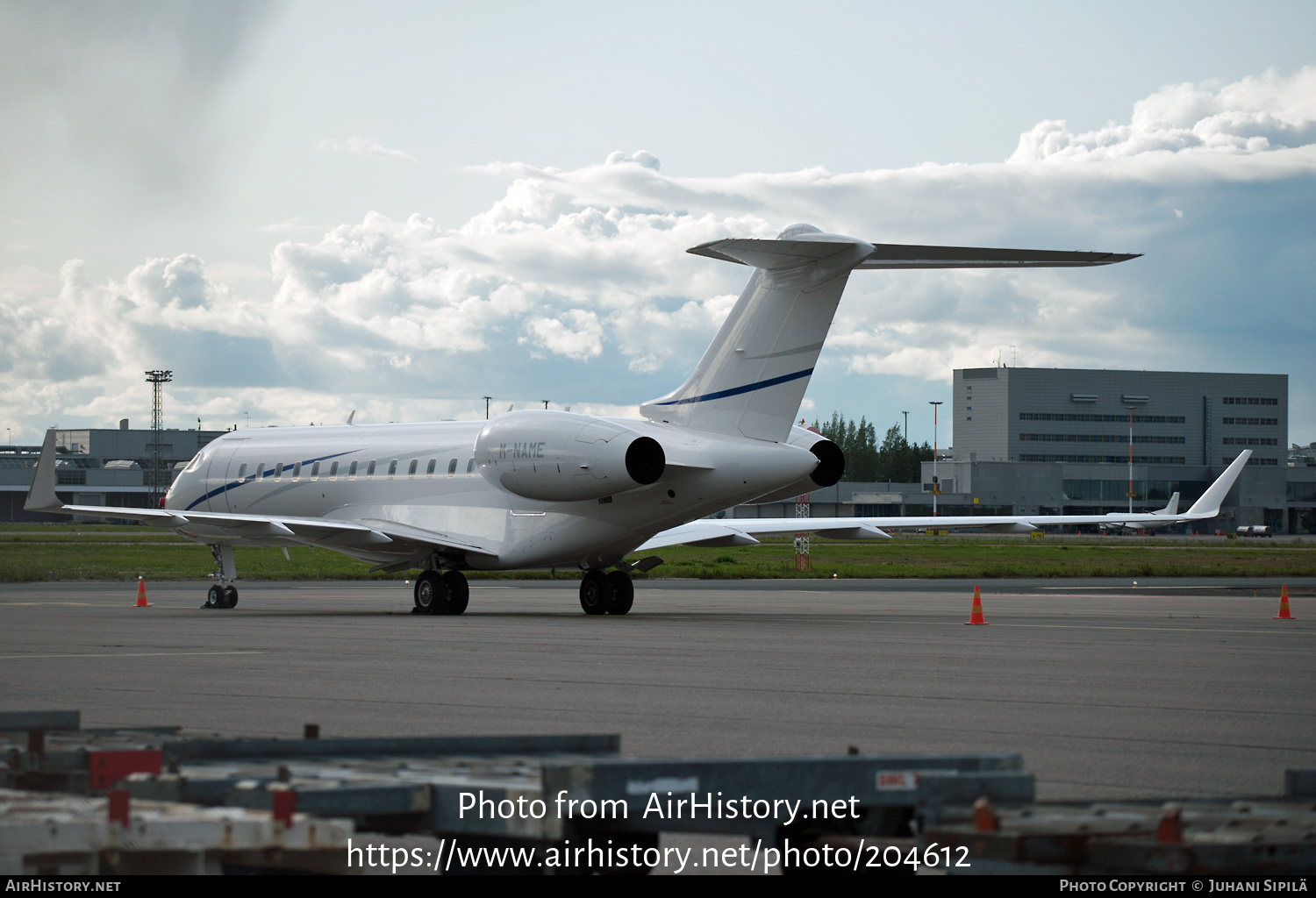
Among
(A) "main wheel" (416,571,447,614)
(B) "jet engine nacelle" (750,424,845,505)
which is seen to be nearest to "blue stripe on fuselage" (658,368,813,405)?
(B) "jet engine nacelle" (750,424,845,505)

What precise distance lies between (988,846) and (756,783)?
825mm

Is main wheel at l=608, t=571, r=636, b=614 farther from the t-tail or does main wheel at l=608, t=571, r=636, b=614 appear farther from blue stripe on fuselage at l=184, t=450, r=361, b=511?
blue stripe on fuselage at l=184, t=450, r=361, b=511

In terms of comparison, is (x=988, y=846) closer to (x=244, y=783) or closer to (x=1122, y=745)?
(x=244, y=783)

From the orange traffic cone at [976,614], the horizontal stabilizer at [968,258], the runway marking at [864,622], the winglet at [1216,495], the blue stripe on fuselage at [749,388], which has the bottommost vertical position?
the runway marking at [864,622]

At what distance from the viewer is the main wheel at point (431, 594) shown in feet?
79.5

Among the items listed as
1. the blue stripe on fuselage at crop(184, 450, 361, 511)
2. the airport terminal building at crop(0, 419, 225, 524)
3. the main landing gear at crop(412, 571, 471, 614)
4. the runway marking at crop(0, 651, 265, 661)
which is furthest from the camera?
the airport terminal building at crop(0, 419, 225, 524)

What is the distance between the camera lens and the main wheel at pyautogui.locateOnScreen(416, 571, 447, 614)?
954 inches

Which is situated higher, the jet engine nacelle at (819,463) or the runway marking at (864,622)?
the jet engine nacelle at (819,463)

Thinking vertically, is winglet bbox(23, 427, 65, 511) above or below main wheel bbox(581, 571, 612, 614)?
above

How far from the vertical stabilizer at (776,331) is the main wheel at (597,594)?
4054 millimetres

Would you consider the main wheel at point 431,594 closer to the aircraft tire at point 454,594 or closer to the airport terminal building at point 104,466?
the aircraft tire at point 454,594

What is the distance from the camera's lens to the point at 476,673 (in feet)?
45.3

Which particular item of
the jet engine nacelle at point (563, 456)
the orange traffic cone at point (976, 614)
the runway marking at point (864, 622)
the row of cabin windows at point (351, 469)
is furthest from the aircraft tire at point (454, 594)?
the orange traffic cone at point (976, 614)

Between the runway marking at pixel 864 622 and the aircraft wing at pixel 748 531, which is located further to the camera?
the aircraft wing at pixel 748 531
